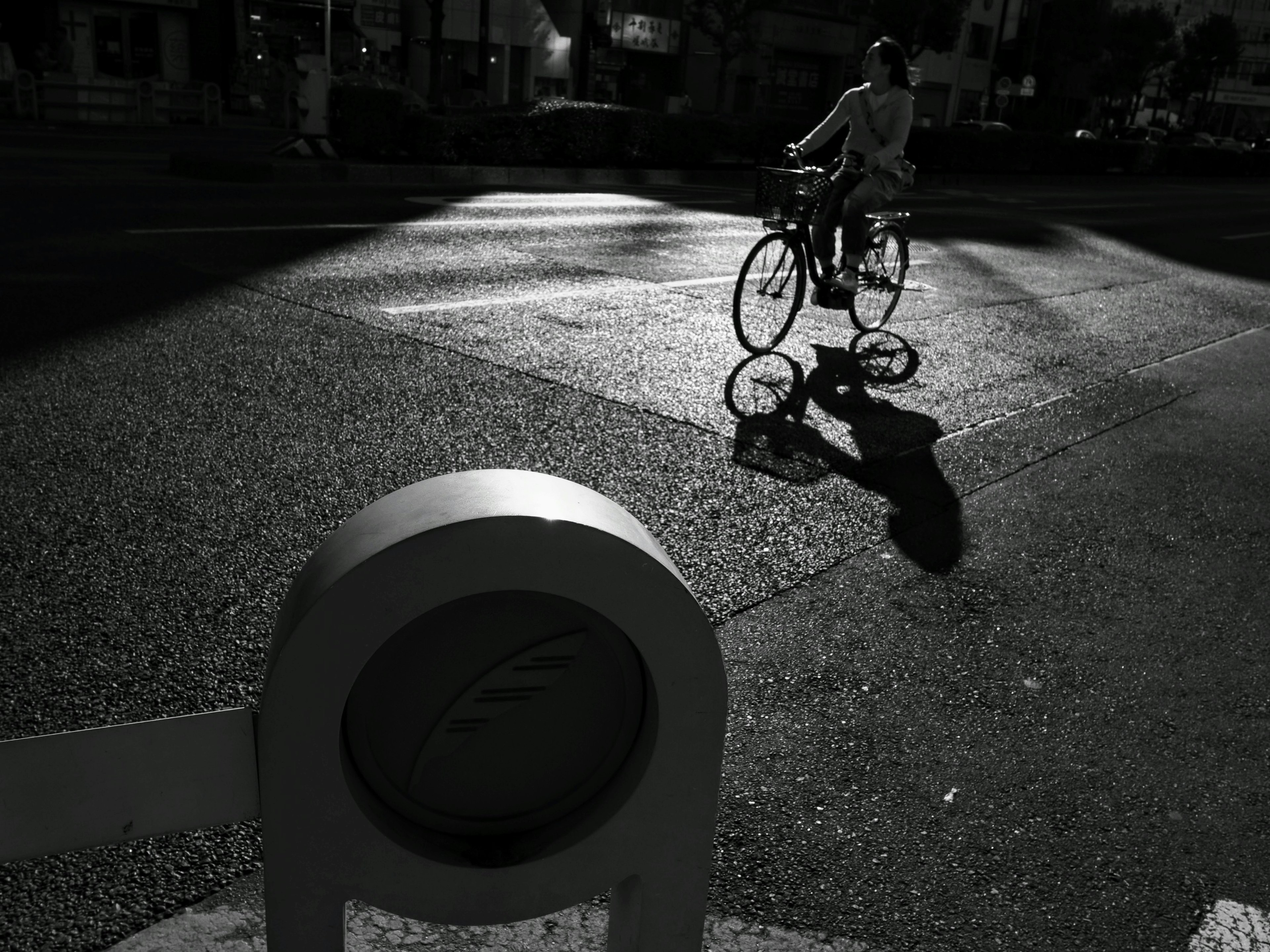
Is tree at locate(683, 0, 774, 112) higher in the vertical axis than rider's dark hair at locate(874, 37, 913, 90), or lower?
higher

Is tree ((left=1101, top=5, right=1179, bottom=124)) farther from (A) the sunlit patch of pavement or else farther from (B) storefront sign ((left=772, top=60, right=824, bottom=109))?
(A) the sunlit patch of pavement

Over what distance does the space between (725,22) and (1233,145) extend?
29.0m

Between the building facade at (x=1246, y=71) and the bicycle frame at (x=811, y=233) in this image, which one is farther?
the building facade at (x=1246, y=71)

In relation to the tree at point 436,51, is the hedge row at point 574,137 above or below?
below

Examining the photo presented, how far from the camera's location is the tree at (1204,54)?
63625mm

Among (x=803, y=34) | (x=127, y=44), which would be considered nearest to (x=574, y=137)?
(x=127, y=44)

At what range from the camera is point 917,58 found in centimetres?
5341

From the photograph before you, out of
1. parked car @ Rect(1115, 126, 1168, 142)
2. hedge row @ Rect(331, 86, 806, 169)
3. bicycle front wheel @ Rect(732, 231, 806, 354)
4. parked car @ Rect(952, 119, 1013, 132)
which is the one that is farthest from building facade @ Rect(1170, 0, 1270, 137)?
bicycle front wheel @ Rect(732, 231, 806, 354)

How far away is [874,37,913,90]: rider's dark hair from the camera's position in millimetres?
7297

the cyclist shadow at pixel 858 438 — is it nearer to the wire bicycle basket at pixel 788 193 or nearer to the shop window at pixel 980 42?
the wire bicycle basket at pixel 788 193

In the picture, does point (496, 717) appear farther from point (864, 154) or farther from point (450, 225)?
point (450, 225)

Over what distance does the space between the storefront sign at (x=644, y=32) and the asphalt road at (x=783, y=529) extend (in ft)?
112

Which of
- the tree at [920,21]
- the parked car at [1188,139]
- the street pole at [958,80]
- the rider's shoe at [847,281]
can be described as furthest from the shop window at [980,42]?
the rider's shoe at [847,281]

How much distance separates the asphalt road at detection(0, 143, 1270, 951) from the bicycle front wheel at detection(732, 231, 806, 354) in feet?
0.68
